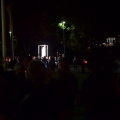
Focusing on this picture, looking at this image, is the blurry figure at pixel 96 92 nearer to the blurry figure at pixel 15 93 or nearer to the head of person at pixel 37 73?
the head of person at pixel 37 73

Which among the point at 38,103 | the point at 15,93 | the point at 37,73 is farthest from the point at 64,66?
the point at 38,103

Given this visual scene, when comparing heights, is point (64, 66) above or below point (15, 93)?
above

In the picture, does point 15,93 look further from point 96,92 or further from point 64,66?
point 64,66

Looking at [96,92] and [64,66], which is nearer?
[96,92]

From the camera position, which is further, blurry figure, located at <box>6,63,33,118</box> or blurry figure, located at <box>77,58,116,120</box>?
blurry figure, located at <box>6,63,33,118</box>

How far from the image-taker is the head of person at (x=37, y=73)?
440 centimetres

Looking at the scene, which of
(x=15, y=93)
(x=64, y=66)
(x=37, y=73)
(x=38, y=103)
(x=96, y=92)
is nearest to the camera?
(x=38, y=103)

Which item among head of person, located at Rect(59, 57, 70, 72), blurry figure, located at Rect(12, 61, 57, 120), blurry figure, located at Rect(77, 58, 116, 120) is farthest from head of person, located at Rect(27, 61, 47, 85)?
head of person, located at Rect(59, 57, 70, 72)

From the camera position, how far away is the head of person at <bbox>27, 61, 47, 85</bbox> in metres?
4.40

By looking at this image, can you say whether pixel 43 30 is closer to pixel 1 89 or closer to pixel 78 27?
pixel 78 27

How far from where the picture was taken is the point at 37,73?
4.51 meters

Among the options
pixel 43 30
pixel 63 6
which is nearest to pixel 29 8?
pixel 43 30

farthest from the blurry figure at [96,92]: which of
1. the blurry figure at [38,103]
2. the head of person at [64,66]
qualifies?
the head of person at [64,66]

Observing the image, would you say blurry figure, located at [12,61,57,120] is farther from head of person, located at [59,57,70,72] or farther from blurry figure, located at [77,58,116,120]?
head of person, located at [59,57,70,72]
